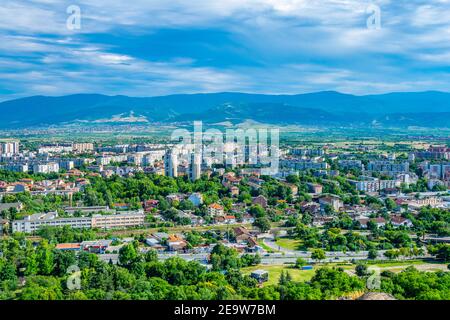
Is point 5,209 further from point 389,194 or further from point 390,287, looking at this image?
point 389,194

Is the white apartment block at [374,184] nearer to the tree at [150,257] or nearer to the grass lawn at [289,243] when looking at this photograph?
the grass lawn at [289,243]

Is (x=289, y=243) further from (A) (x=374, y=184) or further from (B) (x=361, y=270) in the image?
(A) (x=374, y=184)

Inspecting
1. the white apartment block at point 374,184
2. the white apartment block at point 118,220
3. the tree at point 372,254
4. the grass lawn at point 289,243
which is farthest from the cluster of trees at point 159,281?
the white apartment block at point 374,184

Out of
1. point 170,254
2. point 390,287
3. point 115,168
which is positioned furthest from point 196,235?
point 115,168

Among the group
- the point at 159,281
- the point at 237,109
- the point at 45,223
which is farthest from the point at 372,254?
the point at 237,109

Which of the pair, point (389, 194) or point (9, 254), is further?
point (389, 194)

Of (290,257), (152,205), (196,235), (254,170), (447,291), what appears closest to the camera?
(447,291)
